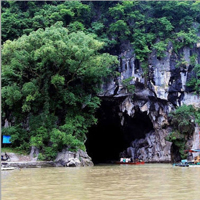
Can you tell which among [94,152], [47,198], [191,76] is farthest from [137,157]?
[47,198]

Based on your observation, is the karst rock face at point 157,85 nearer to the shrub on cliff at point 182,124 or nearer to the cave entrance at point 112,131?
the shrub on cliff at point 182,124

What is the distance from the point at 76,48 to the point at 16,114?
5979 millimetres

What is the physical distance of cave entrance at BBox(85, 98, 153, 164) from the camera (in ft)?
92.3

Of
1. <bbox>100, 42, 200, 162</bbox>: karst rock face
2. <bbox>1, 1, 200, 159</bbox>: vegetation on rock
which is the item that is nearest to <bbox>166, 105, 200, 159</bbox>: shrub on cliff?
<bbox>1, 1, 200, 159</bbox>: vegetation on rock

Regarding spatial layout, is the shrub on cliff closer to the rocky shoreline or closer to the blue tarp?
the rocky shoreline

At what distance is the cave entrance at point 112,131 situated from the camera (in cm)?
2812

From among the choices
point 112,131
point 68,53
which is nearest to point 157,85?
point 68,53

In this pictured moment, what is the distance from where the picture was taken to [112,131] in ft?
107

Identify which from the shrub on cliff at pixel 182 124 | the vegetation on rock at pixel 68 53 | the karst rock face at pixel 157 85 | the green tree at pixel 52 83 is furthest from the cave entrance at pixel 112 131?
the green tree at pixel 52 83

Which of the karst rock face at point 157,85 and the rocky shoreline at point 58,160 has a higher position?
the karst rock face at point 157,85

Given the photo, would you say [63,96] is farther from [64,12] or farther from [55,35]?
[64,12]

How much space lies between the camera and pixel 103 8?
26.9m

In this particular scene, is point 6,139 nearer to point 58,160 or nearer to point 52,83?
point 58,160

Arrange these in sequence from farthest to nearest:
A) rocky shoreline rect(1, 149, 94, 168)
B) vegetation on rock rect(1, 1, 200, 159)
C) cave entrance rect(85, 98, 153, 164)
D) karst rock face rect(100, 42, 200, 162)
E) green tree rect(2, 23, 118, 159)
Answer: cave entrance rect(85, 98, 153, 164) → karst rock face rect(100, 42, 200, 162) → vegetation on rock rect(1, 1, 200, 159) → green tree rect(2, 23, 118, 159) → rocky shoreline rect(1, 149, 94, 168)
